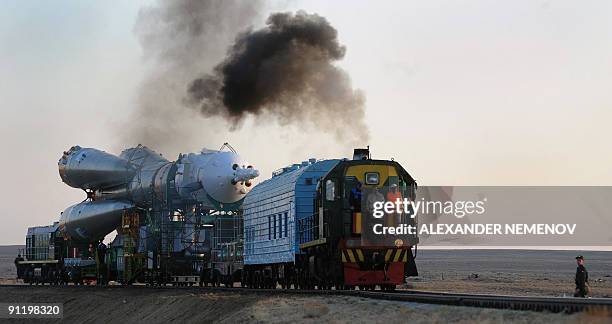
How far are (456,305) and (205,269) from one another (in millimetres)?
30327

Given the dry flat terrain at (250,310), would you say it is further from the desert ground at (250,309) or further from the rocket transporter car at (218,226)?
the rocket transporter car at (218,226)

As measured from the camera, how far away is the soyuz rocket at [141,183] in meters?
53.1

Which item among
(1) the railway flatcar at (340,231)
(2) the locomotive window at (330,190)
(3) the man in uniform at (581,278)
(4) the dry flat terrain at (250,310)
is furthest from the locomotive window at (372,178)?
(3) the man in uniform at (581,278)

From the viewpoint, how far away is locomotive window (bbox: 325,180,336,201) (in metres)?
35.1

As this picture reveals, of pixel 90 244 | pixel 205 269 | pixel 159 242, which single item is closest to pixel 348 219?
pixel 205 269

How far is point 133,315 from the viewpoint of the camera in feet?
135

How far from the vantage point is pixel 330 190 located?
35219mm

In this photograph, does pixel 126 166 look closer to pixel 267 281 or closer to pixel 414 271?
pixel 267 281

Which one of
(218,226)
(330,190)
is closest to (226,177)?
(218,226)

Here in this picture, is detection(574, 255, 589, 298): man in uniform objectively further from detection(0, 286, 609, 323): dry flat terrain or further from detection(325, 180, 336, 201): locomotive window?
detection(325, 180, 336, 201): locomotive window

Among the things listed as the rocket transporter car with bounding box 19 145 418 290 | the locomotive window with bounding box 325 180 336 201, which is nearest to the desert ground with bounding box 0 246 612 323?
the rocket transporter car with bounding box 19 145 418 290

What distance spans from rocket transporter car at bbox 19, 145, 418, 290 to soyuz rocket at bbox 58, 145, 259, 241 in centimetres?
7

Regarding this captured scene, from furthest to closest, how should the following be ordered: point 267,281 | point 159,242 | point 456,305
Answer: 1. point 159,242
2. point 267,281
3. point 456,305

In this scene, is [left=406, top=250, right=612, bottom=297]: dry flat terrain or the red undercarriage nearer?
the red undercarriage
